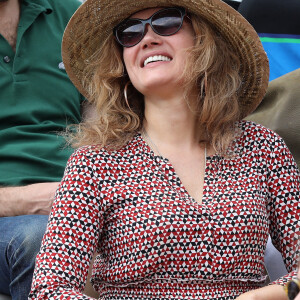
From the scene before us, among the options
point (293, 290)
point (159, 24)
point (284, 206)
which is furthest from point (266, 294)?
point (159, 24)

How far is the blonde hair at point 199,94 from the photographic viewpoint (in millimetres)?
2289

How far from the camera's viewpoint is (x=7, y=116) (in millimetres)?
2811

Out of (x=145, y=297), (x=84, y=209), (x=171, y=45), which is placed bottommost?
(x=145, y=297)

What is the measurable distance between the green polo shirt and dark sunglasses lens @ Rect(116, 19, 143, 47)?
27.3 inches

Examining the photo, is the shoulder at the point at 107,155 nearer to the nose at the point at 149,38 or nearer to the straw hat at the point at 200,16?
the nose at the point at 149,38

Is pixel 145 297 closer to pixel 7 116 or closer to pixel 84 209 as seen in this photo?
pixel 84 209

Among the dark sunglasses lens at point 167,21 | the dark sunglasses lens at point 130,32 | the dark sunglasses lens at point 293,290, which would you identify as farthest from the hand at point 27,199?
the dark sunglasses lens at point 293,290

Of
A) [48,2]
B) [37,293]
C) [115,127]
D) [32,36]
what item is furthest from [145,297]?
[48,2]

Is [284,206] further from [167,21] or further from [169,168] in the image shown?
[167,21]

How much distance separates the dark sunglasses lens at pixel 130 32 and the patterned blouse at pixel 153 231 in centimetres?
44

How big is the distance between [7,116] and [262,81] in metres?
1.16

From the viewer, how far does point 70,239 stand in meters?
1.97

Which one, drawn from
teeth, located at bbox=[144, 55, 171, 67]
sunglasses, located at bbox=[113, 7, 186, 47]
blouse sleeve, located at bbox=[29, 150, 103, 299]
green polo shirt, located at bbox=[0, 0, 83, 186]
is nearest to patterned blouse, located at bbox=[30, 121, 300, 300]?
blouse sleeve, located at bbox=[29, 150, 103, 299]

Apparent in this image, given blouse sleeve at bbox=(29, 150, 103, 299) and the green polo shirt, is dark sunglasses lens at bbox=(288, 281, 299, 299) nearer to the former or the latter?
blouse sleeve at bbox=(29, 150, 103, 299)
